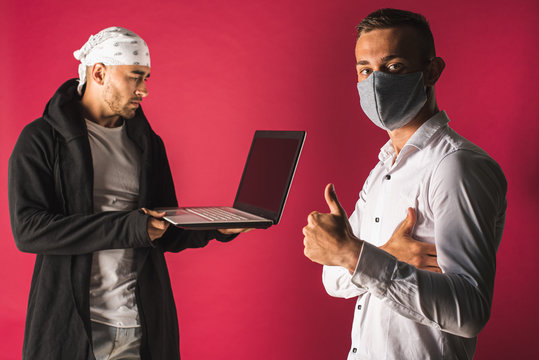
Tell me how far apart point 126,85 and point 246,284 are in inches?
49.9

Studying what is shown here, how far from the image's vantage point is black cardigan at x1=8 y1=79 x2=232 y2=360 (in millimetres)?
1362

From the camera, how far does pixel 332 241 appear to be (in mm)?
947

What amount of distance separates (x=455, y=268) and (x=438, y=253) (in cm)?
4

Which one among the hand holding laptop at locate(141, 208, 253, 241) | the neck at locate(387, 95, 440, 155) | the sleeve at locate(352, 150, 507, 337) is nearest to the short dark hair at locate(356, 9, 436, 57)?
the neck at locate(387, 95, 440, 155)

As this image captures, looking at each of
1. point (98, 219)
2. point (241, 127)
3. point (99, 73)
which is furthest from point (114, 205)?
point (241, 127)

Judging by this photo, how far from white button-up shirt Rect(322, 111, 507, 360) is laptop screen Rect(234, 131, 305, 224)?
0.97ft

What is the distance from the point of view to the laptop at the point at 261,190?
1312 mm

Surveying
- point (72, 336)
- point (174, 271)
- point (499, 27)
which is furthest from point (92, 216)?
point (499, 27)

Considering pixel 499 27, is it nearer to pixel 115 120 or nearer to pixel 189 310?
pixel 115 120

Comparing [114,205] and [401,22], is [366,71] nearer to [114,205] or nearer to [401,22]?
[401,22]

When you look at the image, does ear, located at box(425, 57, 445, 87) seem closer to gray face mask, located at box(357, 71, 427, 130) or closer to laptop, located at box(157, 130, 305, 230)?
gray face mask, located at box(357, 71, 427, 130)

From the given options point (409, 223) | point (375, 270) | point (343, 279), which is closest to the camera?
point (375, 270)

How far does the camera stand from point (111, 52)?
1.55m

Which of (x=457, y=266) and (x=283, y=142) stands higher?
(x=283, y=142)
